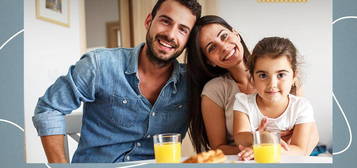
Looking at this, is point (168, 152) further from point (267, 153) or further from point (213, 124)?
point (267, 153)

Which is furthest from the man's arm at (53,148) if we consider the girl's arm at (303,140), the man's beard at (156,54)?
the girl's arm at (303,140)

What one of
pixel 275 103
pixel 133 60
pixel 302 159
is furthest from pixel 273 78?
pixel 133 60

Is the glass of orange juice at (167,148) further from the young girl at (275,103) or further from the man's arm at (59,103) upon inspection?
the man's arm at (59,103)

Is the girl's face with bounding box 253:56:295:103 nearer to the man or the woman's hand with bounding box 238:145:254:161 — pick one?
the woman's hand with bounding box 238:145:254:161

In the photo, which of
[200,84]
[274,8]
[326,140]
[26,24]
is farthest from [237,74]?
[26,24]

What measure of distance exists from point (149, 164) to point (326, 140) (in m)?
0.66

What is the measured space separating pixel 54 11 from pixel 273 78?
2.94ft

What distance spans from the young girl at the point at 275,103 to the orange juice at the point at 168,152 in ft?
0.76

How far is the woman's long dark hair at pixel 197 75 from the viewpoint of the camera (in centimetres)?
155

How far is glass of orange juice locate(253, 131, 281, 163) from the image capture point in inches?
55.6

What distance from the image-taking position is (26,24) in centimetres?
159
